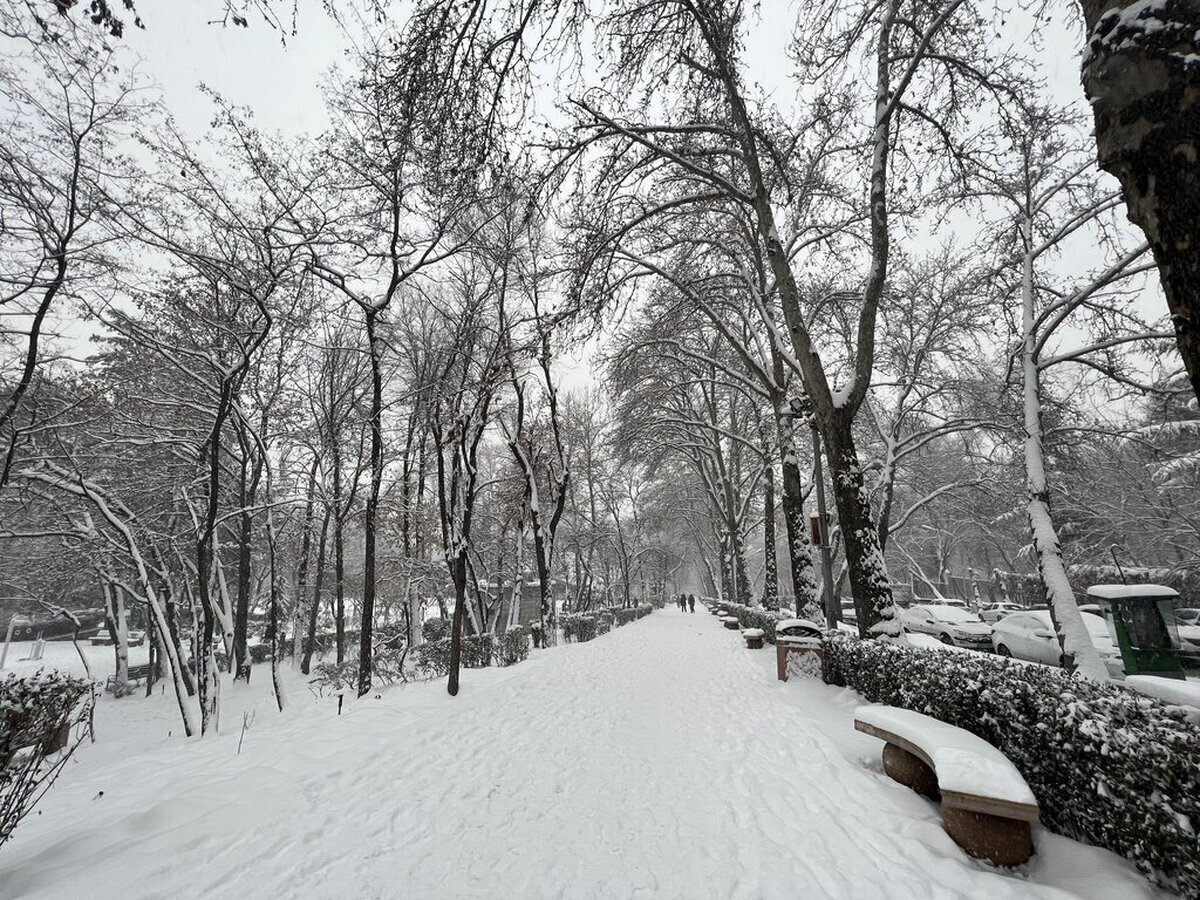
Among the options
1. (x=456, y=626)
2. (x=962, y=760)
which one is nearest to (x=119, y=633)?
(x=456, y=626)

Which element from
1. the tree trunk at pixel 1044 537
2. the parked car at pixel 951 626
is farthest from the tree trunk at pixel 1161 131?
the parked car at pixel 951 626

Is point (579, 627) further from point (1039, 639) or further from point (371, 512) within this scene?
point (1039, 639)

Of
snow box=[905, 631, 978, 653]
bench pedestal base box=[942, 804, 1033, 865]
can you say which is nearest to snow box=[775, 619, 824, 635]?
snow box=[905, 631, 978, 653]

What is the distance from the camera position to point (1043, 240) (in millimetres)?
9812

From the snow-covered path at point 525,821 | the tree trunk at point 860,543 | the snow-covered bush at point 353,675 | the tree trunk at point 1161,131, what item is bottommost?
the snow-covered bush at point 353,675

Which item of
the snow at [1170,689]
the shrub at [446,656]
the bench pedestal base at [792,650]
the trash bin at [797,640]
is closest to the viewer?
the snow at [1170,689]

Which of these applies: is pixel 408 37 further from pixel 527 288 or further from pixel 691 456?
pixel 691 456

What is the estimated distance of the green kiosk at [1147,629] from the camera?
922cm

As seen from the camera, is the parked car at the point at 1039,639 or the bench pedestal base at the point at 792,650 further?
the parked car at the point at 1039,639

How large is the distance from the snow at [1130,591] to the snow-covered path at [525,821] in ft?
25.1

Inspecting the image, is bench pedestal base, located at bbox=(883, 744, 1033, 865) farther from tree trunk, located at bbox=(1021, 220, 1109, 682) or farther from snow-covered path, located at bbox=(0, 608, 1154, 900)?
tree trunk, located at bbox=(1021, 220, 1109, 682)

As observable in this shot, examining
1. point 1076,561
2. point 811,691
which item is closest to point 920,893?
point 811,691

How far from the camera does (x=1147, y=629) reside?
9.40m

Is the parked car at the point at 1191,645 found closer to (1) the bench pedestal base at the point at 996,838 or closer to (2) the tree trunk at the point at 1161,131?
(1) the bench pedestal base at the point at 996,838
